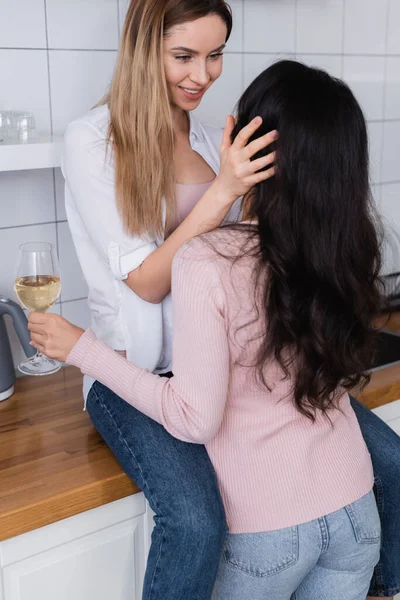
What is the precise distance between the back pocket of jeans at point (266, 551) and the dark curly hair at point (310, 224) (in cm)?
17

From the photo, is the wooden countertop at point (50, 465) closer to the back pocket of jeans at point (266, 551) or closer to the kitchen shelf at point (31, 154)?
the back pocket of jeans at point (266, 551)

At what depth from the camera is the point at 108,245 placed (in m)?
1.34

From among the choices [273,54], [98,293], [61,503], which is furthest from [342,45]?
[61,503]

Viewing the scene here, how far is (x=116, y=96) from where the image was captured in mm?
1356

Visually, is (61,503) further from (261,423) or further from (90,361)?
(261,423)

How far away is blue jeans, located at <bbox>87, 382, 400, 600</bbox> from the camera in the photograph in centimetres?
111

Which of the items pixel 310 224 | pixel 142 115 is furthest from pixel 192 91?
pixel 310 224

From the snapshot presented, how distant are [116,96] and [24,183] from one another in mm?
369

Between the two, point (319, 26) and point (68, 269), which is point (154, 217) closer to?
point (68, 269)

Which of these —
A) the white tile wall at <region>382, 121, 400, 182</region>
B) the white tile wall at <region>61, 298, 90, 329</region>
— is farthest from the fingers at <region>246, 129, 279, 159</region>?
the white tile wall at <region>382, 121, 400, 182</region>

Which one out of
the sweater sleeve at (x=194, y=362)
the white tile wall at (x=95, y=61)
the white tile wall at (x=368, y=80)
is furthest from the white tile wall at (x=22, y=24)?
the white tile wall at (x=368, y=80)

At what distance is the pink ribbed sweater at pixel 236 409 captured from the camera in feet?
3.31

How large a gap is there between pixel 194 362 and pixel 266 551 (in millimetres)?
285

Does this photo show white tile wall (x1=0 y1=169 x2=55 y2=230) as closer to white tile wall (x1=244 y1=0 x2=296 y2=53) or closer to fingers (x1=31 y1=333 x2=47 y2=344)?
fingers (x1=31 y1=333 x2=47 y2=344)
